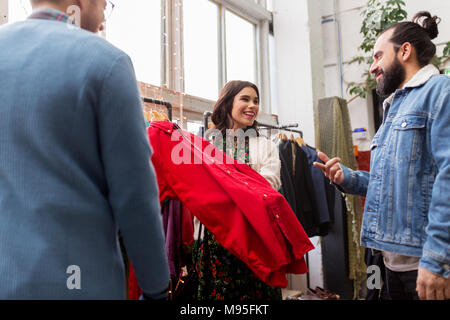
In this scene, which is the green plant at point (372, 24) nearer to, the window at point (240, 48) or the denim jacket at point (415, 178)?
the window at point (240, 48)

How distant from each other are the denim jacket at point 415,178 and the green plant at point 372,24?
250cm

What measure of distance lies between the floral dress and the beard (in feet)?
2.94

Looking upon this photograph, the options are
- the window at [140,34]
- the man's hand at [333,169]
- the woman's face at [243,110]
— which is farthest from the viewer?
the window at [140,34]

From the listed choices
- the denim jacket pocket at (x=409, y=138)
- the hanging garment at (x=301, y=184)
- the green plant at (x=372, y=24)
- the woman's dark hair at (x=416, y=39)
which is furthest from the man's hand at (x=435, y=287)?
the green plant at (x=372, y=24)

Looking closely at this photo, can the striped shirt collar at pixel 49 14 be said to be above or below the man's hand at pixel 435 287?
above

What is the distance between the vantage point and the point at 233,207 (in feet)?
4.19

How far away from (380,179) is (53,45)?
3.47 feet

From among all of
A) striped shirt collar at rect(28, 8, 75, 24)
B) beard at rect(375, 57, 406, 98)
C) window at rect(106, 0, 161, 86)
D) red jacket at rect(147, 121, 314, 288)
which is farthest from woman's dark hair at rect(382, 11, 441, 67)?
window at rect(106, 0, 161, 86)

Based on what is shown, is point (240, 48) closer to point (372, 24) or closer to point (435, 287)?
point (372, 24)

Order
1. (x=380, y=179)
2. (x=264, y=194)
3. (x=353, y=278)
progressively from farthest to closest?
(x=353, y=278), (x=264, y=194), (x=380, y=179)

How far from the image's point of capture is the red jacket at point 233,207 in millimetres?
1240

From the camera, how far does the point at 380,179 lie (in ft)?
4.01

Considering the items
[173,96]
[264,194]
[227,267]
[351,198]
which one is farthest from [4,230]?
[351,198]

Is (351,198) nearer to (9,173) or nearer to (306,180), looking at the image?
(306,180)
